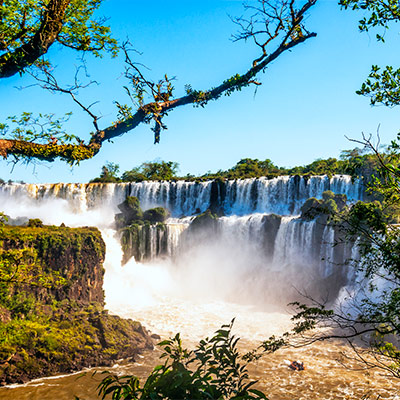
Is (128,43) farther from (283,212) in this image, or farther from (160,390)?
(283,212)

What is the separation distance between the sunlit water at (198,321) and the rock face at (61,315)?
64 centimetres

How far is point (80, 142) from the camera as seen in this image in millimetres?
3961

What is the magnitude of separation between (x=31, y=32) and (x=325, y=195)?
2534 cm

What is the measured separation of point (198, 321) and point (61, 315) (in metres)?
7.62

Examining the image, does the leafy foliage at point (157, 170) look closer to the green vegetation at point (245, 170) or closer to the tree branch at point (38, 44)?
the green vegetation at point (245, 170)

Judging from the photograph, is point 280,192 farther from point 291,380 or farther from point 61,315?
point 61,315

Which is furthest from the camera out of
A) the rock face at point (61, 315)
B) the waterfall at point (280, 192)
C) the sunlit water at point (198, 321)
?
the waterfall at point (280, 192)

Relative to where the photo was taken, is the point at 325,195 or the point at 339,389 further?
the point at 325,195

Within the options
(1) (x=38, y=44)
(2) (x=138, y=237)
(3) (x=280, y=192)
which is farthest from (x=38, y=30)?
(3) (x=280, y=192)

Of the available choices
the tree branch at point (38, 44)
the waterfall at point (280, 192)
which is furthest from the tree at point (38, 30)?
the waterfall at point (280, 192)

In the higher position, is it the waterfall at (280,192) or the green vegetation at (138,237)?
the waterfall at (280,192)

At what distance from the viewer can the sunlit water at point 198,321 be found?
11711mm

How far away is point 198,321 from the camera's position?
19453 millimetres

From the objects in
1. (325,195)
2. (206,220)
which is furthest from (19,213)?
(325,195)
